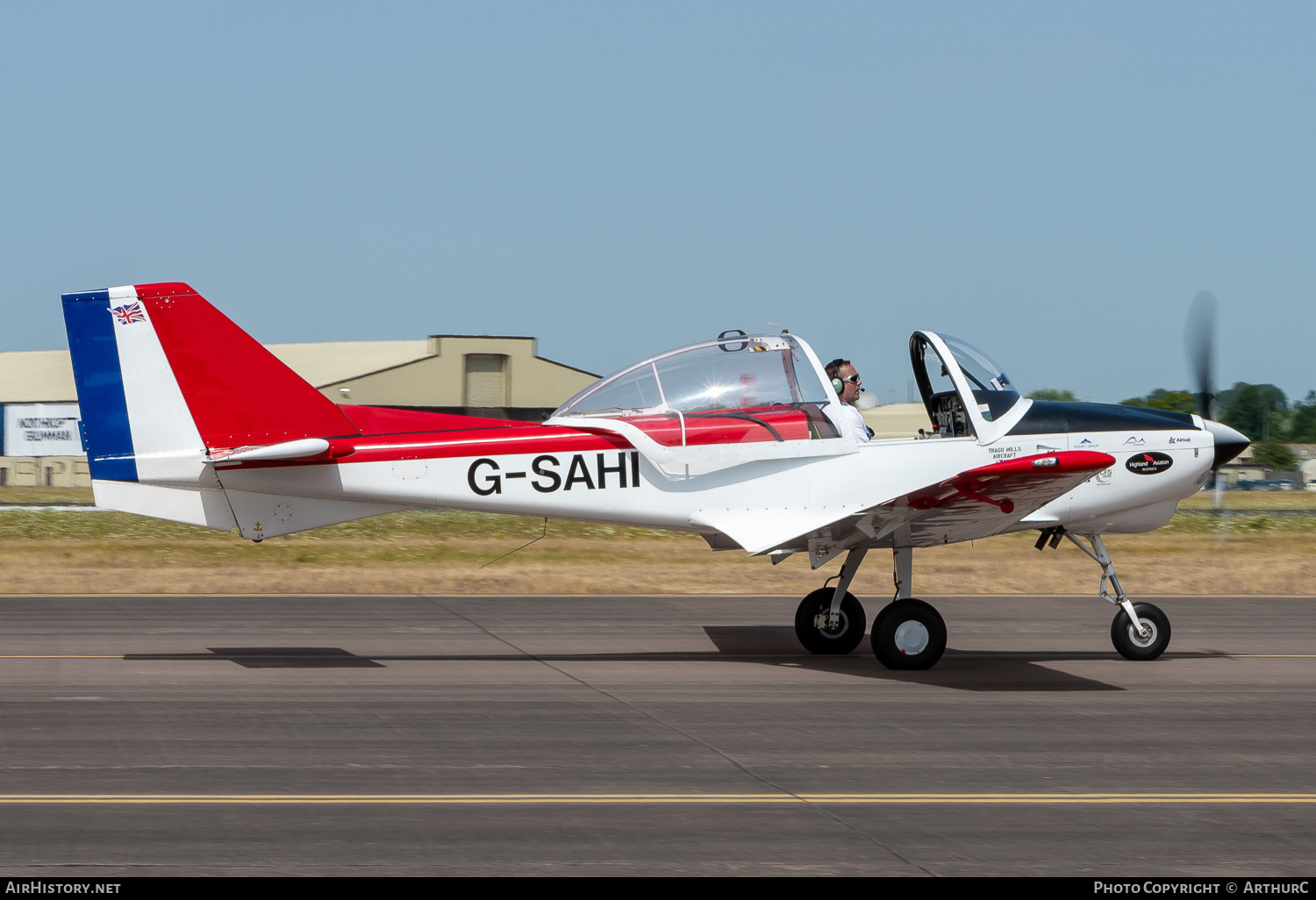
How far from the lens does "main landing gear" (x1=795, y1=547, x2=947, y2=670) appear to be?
10391mm

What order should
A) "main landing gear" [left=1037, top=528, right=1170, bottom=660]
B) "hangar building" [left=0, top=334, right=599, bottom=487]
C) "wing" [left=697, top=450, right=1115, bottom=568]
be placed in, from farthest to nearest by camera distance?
"hangar building" [left=0, top=334, right=599, bottom=487]
"main landing gear" [left=1037, top=528, right=1170, bottom=660]
"wing" [left=697, top=450, right=1115, bottom=568]

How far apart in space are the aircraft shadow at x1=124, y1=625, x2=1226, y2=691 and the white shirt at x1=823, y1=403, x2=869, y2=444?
1.94m

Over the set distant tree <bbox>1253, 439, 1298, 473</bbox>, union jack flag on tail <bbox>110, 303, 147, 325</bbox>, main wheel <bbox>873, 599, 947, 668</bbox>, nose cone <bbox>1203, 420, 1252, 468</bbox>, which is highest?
union jack flag on tail <bbox>110, 303, 147, 325</bbox>

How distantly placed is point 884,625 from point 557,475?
114 inches

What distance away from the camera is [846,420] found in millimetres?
Answer: 10586

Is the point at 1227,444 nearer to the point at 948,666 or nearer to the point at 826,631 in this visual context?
the point at 948,666

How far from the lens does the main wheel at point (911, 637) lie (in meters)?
10.4

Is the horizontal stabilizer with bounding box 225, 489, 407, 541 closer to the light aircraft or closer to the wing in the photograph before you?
the light aircraft

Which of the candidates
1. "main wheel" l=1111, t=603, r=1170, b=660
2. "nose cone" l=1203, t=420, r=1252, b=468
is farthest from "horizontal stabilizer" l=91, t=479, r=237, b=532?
"nose cone" l=1203, t=420, r=1252, b=468

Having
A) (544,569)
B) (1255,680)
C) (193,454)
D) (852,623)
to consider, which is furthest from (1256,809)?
(544,569)

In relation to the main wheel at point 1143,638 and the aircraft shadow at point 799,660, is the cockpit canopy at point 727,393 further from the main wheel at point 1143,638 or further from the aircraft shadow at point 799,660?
the main wheel at point 1143,638

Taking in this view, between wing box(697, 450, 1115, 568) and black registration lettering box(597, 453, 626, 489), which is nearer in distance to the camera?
wing box(697, 450, 1115, 568)

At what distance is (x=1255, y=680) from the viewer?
409 inches

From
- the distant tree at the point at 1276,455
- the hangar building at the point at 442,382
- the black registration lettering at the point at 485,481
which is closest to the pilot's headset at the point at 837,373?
the black registration lettering at the point at 485,481
